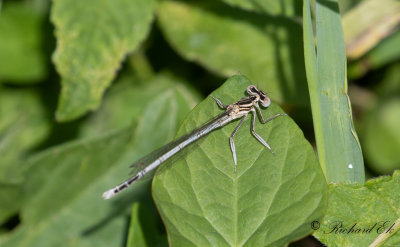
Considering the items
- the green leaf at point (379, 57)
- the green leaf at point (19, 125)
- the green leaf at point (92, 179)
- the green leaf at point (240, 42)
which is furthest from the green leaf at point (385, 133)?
the green leaf at point (19, 125)

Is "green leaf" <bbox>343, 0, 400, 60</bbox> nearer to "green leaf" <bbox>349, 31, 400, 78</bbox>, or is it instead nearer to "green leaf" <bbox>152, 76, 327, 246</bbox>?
"green leaf" <bbox>349, 31, 400, 78</bbox>

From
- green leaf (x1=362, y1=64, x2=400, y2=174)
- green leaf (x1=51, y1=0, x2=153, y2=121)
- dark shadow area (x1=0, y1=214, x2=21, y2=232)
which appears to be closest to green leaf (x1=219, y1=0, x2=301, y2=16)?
green leaf (x1=51, y1=0, x2=153, y2=121)

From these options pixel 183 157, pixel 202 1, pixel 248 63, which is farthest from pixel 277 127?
pixel 202 1

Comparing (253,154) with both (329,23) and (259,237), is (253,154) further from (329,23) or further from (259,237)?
(329,23)

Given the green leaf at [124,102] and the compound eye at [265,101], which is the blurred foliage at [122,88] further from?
the compound eye at [265,101]

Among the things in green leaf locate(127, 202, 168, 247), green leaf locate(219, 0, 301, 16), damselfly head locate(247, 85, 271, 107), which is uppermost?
green leaf locate(219, 0, 301, 16)
